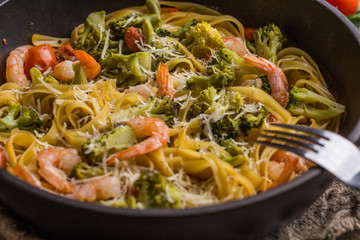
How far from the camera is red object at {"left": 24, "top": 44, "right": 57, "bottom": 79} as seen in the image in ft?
17.4

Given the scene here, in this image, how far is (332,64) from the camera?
5.32 meters

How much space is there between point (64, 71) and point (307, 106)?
264cm

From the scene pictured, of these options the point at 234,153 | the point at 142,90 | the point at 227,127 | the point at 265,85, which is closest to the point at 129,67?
the point at 142,90

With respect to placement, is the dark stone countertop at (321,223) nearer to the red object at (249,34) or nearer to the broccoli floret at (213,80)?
the broccoli floret at (213,80)

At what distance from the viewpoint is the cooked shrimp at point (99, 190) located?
3.65 meters

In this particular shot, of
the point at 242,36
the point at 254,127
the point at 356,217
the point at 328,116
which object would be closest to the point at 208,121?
A: the point at 254,127

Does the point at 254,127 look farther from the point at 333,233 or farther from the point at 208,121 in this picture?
the point at 333,233

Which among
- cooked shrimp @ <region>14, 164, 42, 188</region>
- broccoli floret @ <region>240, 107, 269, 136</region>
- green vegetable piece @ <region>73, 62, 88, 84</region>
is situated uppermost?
green vegetable piece @ <region>73, 62, 88, 84</region>

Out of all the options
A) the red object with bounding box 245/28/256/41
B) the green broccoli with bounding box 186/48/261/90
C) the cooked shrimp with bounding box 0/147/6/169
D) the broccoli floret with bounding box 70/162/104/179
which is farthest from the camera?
the red object with bounding box 245/28/256/41

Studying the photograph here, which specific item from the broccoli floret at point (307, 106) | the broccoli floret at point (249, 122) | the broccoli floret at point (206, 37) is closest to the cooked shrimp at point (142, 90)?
the broccoli floret at point (206, 37)

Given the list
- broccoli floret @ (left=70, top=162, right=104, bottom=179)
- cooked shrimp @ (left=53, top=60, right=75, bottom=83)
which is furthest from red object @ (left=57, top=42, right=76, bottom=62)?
broccoli floret @ (left=70, top=162, right=104, bottom=179)

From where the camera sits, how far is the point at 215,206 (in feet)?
10.6

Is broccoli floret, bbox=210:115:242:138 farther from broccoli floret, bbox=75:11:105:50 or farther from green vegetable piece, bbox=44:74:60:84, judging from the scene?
broccoli floret, bbox=75:11:105:50

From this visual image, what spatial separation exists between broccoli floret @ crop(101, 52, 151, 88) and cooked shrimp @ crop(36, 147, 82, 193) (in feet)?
3.99
